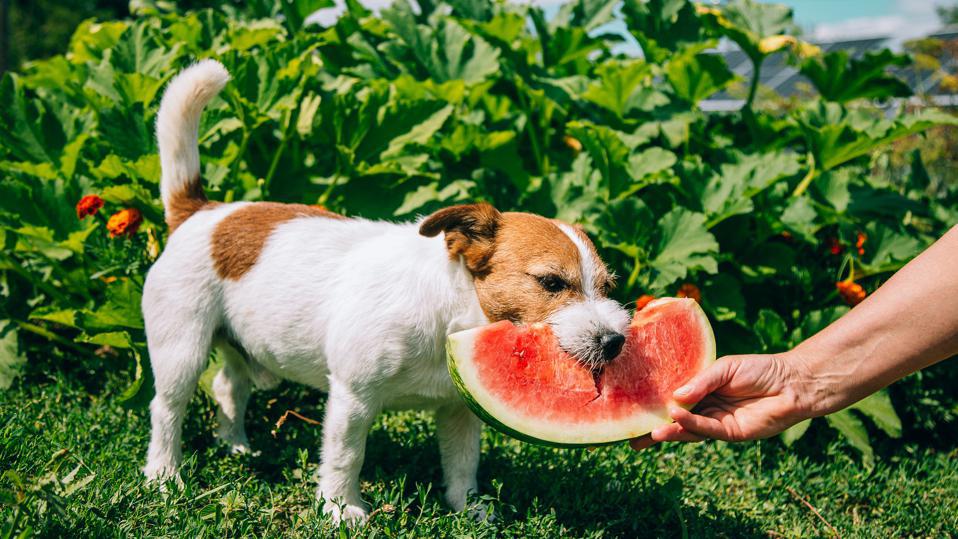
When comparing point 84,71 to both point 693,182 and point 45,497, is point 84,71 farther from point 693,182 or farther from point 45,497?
point 693,182

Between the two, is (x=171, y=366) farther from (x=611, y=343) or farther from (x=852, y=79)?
(x=852, y=79)

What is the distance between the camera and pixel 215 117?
436 centimetres

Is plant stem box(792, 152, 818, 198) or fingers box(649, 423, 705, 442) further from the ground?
fingers box(649, 423, 705, 442)

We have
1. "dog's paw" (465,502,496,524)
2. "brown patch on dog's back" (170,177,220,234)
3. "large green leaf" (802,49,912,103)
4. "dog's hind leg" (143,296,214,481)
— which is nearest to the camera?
"dog's paw" (465,502,496,524)

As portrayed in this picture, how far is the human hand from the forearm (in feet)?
0.12

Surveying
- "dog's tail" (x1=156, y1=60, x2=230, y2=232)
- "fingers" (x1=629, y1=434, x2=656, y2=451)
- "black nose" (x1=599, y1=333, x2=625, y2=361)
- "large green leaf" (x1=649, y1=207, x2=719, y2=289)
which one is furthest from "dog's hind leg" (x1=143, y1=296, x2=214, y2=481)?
"large green leaf" (x1=649, y1=207, x2=719, y2=289)

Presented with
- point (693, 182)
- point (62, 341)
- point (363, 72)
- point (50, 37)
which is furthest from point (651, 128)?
point (50, 37)

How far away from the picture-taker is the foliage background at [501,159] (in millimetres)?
4352

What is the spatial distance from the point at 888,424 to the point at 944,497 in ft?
1.50

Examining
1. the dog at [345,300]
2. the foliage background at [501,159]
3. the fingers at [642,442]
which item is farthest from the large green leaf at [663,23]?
the fingers at [642,442]

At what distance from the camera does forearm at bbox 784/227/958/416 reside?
254 cm

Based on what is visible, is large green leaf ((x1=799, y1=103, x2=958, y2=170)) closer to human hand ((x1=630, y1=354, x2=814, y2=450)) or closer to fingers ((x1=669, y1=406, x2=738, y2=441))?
human hand ((x1=630, y1=354, x2=814, y2=450))

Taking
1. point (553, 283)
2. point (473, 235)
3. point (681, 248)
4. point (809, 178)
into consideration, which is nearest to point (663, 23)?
point (809, 178)

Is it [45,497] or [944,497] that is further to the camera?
[944,497]
